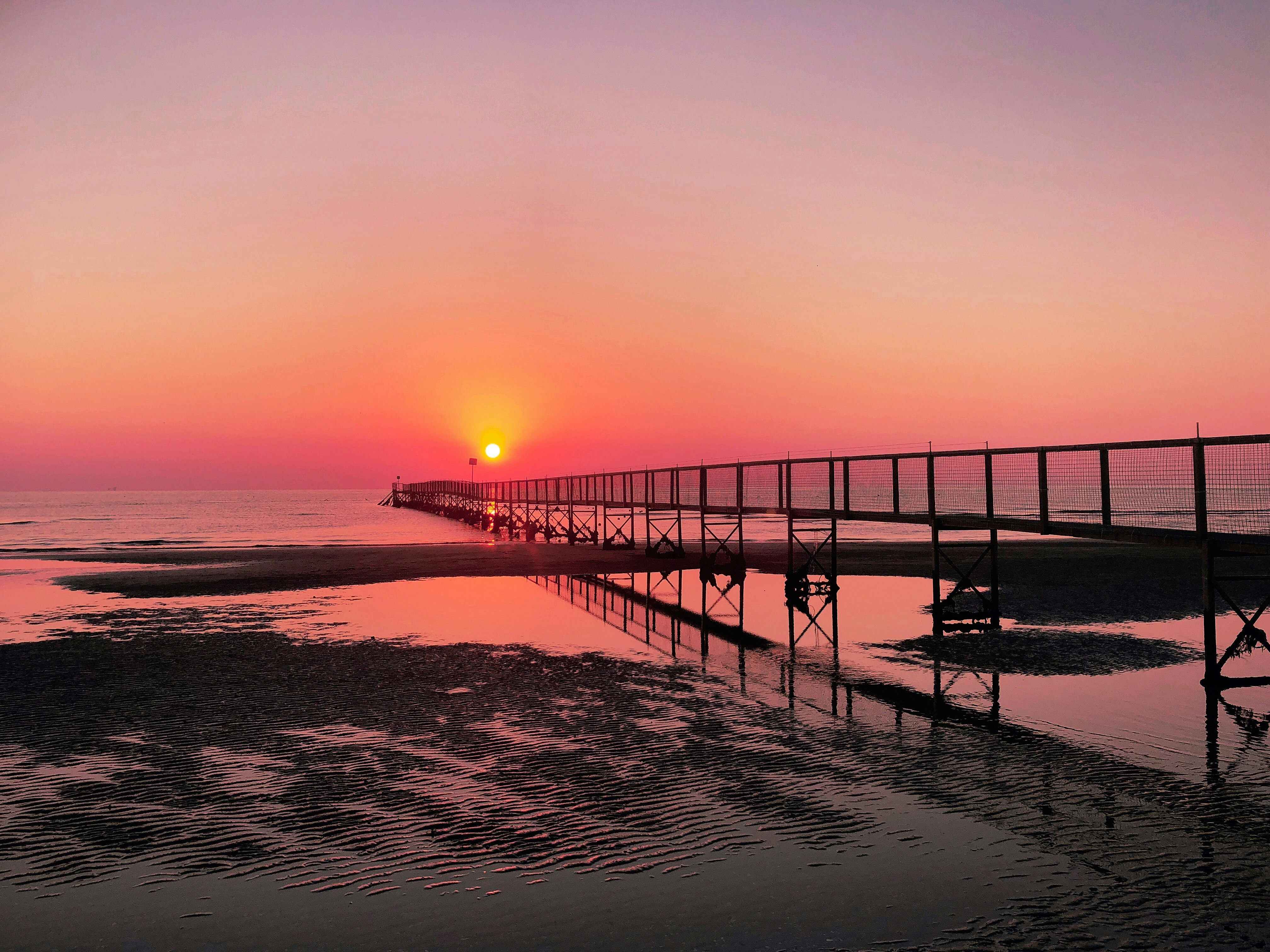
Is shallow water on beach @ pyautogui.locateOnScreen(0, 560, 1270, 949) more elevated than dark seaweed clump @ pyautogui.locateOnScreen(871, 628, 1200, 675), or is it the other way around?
shallow water on beach @ pyautogui.locateOnScreen(0, 560, 1270, 949)

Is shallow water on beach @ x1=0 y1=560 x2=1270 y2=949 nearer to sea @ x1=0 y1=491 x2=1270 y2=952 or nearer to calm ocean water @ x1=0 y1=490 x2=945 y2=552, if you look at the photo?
sea @ x1=0 y1=491 x2=1270 y2=952

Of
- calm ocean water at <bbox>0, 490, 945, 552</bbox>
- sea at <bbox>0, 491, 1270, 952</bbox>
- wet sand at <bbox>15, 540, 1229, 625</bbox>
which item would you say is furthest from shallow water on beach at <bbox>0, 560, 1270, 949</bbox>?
calm ocean water at <bbox>0, 490, 945, 552</bbox>

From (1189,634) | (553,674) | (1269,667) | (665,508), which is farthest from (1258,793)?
(665,508)

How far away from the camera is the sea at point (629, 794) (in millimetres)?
5242

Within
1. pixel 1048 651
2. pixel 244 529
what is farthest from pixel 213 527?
pixel 1048 651

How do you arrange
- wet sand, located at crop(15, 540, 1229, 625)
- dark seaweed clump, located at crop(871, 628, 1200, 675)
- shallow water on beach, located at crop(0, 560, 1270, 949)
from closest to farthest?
shallow water on beach, located at crop(0, 560, 1270, 949), dark seaweed clump, located at crop(871, 628, 1200, 675), wet sand, located at crop(15, 540, 1229, 625)

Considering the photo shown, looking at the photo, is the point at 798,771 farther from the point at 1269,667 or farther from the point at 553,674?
the point at 1269,667

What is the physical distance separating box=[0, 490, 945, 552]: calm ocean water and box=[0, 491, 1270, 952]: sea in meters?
37.7

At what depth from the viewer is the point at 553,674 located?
42.4 feet

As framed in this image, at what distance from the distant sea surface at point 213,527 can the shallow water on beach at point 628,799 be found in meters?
39.3

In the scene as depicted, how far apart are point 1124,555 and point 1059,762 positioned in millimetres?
29918

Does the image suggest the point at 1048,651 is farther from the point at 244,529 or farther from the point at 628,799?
the point at 244,529

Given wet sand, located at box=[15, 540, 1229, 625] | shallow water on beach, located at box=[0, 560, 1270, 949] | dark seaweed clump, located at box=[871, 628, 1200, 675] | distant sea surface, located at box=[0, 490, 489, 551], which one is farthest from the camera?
distant sea surface, located at box=[0, 490, 489, 551]

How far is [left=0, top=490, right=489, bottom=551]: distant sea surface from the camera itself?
52.0 meters
